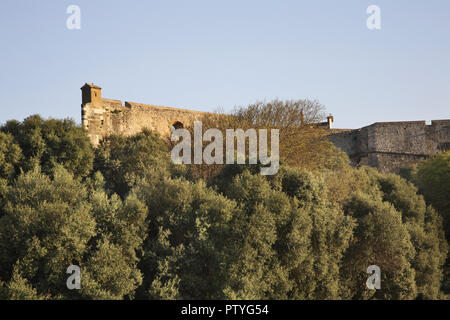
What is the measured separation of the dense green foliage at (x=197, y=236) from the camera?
16.6 m

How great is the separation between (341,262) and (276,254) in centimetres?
457

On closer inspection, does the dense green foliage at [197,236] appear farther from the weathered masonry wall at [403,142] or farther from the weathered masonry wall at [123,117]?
the weathered masonry wall at [403,142]

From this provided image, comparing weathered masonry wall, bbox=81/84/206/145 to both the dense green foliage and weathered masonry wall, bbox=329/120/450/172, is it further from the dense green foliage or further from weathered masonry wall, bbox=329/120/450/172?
weathered masonry wall, bbox=329/120/450/172

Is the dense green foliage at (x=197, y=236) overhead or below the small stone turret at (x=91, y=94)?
below

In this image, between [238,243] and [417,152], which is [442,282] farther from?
[417,152]

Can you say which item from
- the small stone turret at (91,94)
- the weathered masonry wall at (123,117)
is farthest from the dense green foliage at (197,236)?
the small stone turret at (91,94)

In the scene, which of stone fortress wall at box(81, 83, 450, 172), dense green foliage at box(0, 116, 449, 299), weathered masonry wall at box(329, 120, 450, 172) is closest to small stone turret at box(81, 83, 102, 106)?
stone fortress wall at box(81, 83, 450, 172)

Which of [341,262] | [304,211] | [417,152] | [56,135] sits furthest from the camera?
[417,152]

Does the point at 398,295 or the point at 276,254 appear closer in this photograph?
the point at 276,254

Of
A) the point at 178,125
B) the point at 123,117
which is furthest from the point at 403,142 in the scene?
the point at 123,117

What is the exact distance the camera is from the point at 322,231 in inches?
848

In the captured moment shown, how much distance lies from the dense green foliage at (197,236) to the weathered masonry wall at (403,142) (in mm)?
18981

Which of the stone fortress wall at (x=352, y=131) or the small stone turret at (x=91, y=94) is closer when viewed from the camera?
the small stone turret at (x=91, y=94)
